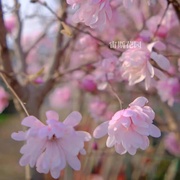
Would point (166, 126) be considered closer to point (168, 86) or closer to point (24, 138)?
point (168, 86)

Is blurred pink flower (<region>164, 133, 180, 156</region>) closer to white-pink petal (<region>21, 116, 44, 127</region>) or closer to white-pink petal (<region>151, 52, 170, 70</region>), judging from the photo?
white-pink petal (<region>151, 52, 170, 70</region>)

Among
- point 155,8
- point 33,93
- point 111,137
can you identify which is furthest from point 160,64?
point 155,8

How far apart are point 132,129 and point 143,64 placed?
276mm

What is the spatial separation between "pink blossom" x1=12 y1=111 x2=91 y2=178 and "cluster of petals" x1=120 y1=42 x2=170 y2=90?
318mm

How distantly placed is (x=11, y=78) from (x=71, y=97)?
2.21 meters

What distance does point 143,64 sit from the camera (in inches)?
50.9

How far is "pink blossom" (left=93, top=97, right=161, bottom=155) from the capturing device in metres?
1.06

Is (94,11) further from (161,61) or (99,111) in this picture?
(99,111)

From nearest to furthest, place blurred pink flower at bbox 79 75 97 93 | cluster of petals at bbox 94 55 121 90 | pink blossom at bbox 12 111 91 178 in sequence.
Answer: pink blossom at bbox 12 111 91 178, cluster of petals at bbox 94 55 121 90, blurred pink flower at bbox 79 75 97 93

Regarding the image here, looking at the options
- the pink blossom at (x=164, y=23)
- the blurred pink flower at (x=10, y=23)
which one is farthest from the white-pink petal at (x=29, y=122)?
the blurred pink flower at (x=10, y=23)

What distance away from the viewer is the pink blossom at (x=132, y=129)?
1.06 meters

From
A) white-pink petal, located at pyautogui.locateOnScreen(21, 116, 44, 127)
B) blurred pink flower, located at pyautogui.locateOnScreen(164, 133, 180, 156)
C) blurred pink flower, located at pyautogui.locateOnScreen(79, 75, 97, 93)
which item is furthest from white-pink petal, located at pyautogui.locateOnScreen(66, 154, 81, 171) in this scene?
blurred pink flower, located at pyautogui.locateOnScreen(164, 133, 180, 156)

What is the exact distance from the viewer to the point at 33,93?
1845 mm

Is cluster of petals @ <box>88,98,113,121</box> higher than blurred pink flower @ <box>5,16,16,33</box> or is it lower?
lower
